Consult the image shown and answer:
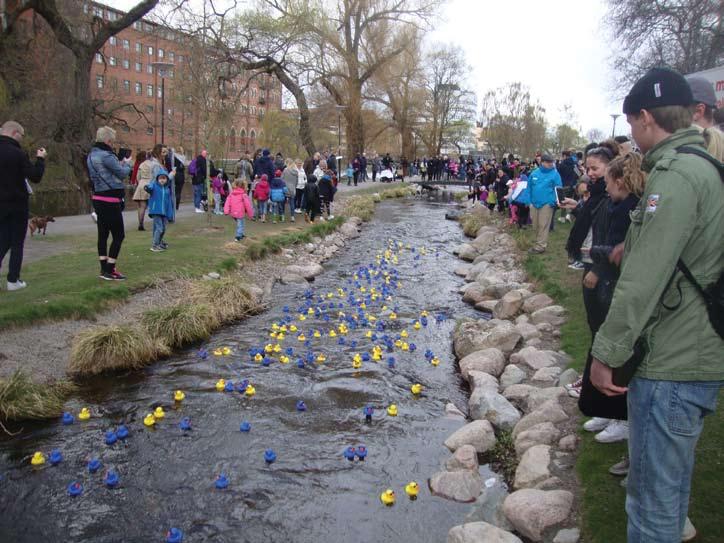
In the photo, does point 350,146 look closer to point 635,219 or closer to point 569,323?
point 569,323

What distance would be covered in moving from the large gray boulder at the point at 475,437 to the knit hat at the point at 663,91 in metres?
3.83

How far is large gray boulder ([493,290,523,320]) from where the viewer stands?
9.55 meters

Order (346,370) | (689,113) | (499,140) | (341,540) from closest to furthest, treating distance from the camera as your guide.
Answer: (689,113)
(341,540)
(346,370)
(499,140)

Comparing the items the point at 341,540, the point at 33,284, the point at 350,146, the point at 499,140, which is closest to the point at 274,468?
the point at 341,540

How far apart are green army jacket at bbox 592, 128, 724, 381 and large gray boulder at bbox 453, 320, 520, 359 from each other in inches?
221

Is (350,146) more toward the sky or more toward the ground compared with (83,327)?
more toward the sky

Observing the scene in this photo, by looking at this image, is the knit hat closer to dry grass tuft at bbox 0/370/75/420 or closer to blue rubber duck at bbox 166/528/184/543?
blue rubber duck at bbox 166/528/184/543

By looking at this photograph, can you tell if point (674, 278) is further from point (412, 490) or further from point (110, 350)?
point (110, 350)

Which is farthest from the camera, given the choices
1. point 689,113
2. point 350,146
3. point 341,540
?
point 350,146

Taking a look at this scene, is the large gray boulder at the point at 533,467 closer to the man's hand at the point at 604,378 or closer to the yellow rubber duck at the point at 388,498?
the yellow rubber duck at the point at 388,498

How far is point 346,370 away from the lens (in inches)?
294

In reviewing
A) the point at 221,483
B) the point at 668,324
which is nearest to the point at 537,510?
the point at 668,324

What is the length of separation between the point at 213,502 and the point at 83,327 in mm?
4096

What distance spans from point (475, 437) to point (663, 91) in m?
3.92
